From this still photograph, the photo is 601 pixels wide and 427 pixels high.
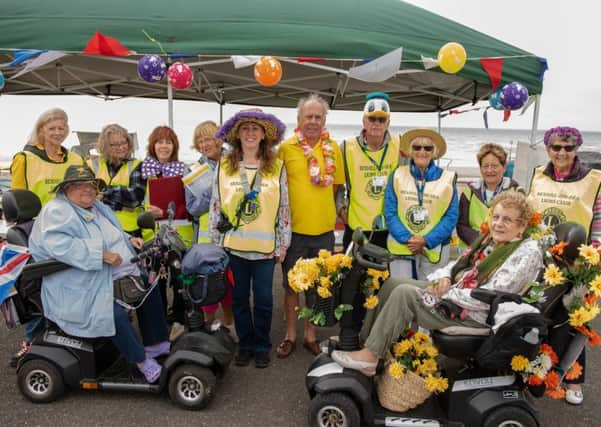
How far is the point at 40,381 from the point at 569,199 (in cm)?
376

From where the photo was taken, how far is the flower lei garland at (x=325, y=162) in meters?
3.31

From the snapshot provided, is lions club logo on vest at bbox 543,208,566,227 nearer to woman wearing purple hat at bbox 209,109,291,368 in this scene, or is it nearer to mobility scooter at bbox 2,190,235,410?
woman wearing purple hat at bbox 209,109,291,368

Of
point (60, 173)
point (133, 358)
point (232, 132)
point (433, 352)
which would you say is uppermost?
point (232, 132)

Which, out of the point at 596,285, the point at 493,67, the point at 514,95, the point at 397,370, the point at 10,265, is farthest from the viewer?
the point at 493,67

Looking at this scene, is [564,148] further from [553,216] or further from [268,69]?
[268,69]

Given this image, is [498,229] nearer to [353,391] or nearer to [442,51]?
[353,391]

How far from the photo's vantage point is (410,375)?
2.47m

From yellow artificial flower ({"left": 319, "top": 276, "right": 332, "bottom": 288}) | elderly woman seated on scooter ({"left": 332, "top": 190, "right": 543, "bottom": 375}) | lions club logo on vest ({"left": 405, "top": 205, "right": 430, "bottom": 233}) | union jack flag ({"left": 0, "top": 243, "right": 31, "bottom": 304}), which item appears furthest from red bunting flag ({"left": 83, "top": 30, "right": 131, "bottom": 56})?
elderly woman seated on scooter ({"left": 332, "top": 190, "right": 543, "bottom": 375})

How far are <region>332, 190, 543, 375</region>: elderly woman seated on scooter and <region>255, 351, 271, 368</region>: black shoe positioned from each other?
3.21ft

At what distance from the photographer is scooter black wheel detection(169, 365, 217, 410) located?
2.80 metres

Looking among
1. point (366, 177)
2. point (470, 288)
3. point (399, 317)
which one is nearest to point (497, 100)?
point (366, 177)

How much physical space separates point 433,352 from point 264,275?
130cm

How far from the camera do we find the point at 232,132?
3227 millimetres

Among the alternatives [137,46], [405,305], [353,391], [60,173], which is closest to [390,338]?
[405,305]
